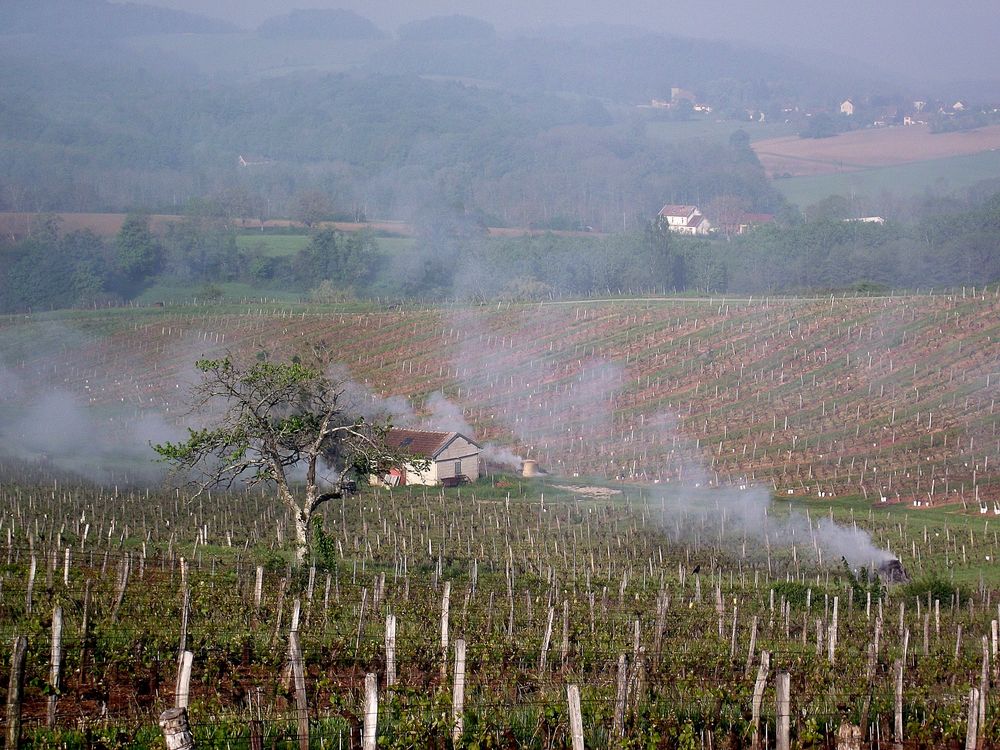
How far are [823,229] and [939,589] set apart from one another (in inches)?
3173

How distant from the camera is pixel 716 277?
98938 millimetres

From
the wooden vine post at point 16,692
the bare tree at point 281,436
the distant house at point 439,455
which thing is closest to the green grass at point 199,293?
the distant house at point 439,455

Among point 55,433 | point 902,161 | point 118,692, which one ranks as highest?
point 902,161

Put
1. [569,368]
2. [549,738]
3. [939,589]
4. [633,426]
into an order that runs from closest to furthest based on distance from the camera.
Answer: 1. [549,738]
2. [939,589]
3. [633,426]
4. [569,368]

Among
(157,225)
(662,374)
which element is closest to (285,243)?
(157,225)

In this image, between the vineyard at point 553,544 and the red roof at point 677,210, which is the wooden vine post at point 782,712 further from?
the red roof at point 677,210

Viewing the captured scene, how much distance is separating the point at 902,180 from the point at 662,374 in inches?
4042

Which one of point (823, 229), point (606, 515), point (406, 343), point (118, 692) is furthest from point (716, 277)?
point (118, 692)

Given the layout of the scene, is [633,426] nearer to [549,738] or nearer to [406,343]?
[406,343]

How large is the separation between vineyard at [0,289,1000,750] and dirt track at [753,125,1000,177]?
103961 mm

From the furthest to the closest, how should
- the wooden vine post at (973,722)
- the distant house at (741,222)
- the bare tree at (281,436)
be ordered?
the distant house at (741,222)
the bare tree at (281,436)
the wooden vine post at (973,722)

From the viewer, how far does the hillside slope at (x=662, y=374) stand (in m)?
46.5

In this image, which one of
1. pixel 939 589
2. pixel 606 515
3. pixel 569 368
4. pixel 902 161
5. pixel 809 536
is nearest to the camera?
pixel 939 589

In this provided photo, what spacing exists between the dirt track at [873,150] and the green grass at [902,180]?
12.5ft
